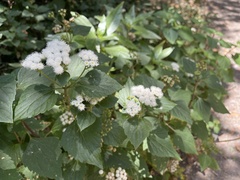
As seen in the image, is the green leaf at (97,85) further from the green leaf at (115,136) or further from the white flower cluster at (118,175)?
the white flower cluster at (118,175)

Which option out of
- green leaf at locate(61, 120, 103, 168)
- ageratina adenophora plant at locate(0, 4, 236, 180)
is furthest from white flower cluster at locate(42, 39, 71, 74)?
green leaf at locate(61, 120, 103, 168)

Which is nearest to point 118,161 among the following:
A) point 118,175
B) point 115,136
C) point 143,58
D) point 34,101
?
point 118,175

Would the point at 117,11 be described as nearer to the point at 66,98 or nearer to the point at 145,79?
the point at 145,79

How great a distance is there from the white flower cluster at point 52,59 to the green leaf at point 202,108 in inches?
57.4

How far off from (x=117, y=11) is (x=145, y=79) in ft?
4.57

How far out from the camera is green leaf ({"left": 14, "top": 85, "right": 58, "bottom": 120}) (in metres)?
1.47

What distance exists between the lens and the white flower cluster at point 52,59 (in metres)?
1.46

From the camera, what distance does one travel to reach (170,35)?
12.0 feet

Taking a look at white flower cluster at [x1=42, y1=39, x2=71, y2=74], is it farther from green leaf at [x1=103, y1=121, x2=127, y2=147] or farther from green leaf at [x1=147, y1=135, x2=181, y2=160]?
green leaf at [x1=147, y1=135, x2=181, y2=160]

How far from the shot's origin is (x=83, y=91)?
1.55 metres

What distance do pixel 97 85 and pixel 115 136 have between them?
440 millimetres

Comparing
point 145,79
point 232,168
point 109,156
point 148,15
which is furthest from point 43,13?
point 232,168

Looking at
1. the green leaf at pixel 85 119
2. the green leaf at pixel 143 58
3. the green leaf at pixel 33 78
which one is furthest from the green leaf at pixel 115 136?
the green leaf at pixel 143 58

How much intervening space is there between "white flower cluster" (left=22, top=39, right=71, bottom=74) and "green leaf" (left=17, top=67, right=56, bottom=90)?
0.15 metres
